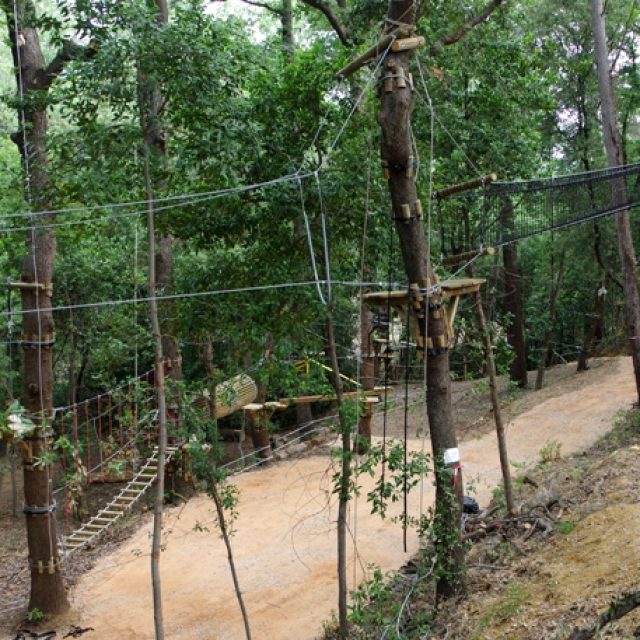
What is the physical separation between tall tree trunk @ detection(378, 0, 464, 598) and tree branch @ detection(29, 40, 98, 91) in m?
2.04

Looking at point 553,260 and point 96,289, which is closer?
point 96,289

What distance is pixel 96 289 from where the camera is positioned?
36.3 feet

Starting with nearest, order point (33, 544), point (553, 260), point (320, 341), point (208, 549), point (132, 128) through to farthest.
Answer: point (132, 128) < point (320, 341) < point (33, 544) < point (208, 549) < point (553, 260)

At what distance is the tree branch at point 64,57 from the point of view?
517cm

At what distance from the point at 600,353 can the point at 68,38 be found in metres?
14.9

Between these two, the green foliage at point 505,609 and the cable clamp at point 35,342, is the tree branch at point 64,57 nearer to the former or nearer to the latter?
the cable clamp at point 35,342

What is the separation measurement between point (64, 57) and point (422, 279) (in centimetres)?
343

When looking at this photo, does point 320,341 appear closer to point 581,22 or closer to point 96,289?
point 96,289

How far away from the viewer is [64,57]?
19.7 feet

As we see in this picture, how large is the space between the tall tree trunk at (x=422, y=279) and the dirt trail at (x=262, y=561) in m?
0.83

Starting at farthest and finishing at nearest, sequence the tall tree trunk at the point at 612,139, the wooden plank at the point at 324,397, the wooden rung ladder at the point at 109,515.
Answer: the tall tree trunk at the point at 612,139, the wooden rung ladder at the point at 109,515, the wooden plank at the point at 324,397

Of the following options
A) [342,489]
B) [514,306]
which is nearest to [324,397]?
[342,489]

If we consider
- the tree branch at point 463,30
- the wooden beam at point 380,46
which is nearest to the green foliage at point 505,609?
the wooden beam at point 380,46

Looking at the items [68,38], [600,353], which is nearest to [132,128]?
[68,38]
